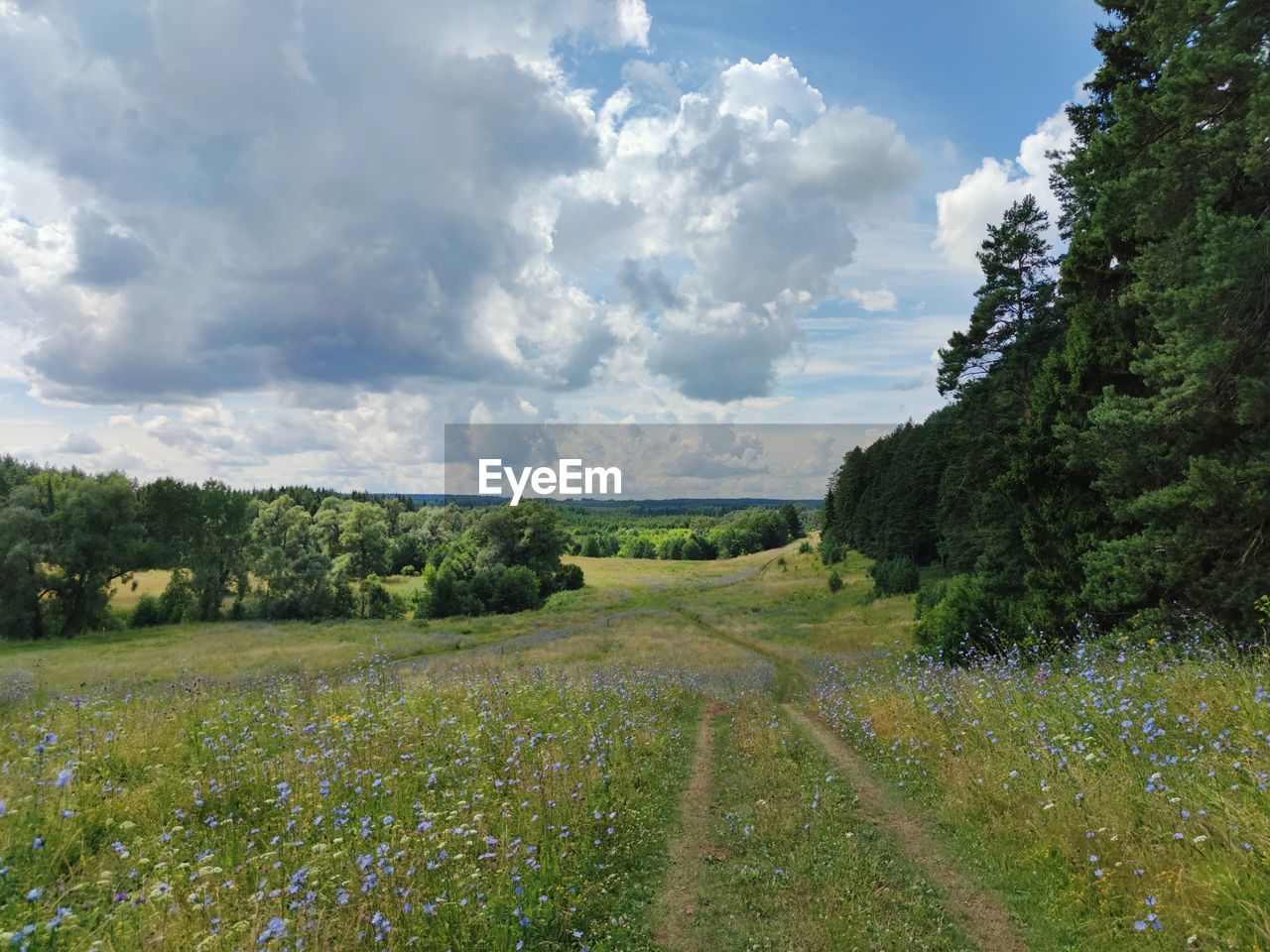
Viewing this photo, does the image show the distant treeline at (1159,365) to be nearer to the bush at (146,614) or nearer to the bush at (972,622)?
the bush at (972,622)

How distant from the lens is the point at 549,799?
7.34 m

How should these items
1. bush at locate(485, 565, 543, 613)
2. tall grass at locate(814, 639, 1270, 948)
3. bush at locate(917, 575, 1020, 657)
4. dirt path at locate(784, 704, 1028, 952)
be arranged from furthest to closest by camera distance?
bush at locate(485, 565, 543, 613) < bush at locate(917, 575, 1020, 657) < dirt path at locate(784, 704, 1028, 952) < tall grass at locate(814, 639, 1270, 948)

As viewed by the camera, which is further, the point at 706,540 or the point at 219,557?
the point at 706,540

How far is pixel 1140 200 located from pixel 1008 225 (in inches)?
688

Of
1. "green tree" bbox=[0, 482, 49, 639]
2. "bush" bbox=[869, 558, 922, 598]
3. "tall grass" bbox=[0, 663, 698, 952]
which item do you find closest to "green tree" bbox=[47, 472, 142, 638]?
"green tree" bbox=[0, 482, 49, 639]

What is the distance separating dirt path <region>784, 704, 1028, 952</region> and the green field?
0.13 feet

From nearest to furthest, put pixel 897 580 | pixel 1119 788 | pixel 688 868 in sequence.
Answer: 1. pixel 1119 788
2. pixel 688 868
3. pixel 897 580

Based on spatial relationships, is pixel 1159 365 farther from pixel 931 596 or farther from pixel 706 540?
pixel 706 540

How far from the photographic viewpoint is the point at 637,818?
7.78 meters

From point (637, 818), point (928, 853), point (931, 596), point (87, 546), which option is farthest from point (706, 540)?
point (928, 853)

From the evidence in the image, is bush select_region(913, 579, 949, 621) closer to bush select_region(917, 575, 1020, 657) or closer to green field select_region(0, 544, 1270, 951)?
bush select_region(917, 575, 1020, 657)

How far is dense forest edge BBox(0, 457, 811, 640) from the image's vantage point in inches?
2179

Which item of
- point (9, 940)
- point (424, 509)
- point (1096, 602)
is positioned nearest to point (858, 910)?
point (9, 940)

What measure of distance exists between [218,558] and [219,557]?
0.14 meters
